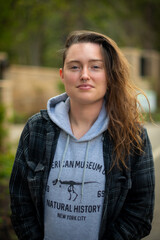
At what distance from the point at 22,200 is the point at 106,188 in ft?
1.68

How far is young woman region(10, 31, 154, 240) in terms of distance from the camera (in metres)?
1.54

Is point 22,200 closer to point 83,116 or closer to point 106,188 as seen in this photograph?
point 106,188

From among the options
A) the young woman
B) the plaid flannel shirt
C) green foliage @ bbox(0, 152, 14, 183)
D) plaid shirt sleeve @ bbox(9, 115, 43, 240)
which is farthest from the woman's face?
green foliage @ bbox(0, 152, 14, 183)

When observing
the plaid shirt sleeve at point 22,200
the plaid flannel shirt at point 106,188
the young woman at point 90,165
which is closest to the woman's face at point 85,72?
the young woman at point 90,165

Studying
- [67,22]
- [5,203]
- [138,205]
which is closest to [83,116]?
[138,205]

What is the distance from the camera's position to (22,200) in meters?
1.66

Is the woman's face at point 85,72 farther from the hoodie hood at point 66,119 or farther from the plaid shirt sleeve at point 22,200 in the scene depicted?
the plaid shirt sleeve at point 22,200

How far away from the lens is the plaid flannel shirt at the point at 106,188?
60.9 inches

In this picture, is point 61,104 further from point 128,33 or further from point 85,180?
point 128,33

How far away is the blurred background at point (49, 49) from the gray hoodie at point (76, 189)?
597 mm

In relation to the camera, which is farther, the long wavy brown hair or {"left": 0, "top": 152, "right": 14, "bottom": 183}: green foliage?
{"left": 0, "top": 152, "right": 14, "bottom": 183}: green foliage

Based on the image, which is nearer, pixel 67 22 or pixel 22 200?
pixel 22 200

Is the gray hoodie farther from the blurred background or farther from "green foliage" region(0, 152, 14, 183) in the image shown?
"green foliage" region(0, 152, 14, 183)

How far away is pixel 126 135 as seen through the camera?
5.24ft
